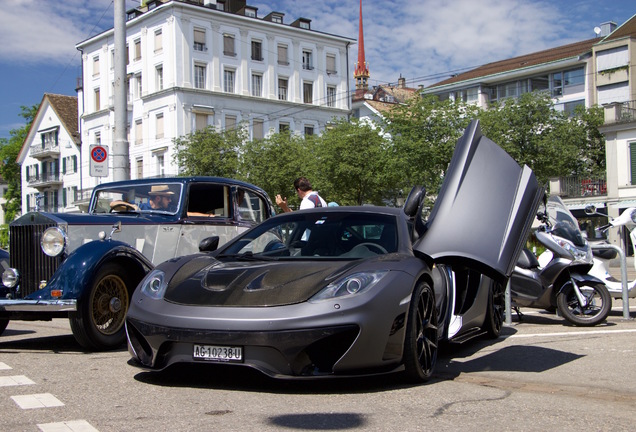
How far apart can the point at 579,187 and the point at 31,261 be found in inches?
1716

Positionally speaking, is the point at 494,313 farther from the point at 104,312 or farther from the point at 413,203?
the point at 104,312

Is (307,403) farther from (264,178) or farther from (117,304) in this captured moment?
(264,178)

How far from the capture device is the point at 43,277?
7.72 m

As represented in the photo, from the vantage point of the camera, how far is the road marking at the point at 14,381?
5602 mm

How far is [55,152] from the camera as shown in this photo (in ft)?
249

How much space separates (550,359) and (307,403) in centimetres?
283

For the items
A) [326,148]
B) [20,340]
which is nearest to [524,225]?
[20,340]

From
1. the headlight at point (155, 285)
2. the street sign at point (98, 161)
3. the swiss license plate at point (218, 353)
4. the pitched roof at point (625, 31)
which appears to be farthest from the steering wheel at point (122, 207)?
the pitched roof at point (625, 31)

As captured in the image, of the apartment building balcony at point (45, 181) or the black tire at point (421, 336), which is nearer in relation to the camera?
the black tire at point (421, 336)

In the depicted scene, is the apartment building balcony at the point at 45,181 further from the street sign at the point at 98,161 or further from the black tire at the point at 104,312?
the black tire at the point at 104,312

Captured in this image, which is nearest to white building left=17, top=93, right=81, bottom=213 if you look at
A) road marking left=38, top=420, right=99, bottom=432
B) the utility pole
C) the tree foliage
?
the tree foliage

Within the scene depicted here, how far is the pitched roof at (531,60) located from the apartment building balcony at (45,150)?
37.2 meters

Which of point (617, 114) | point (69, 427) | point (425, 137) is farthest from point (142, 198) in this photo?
point (617, 114)

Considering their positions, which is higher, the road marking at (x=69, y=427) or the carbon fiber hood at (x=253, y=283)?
the carbon fiber hood at (x=253, y=283)
